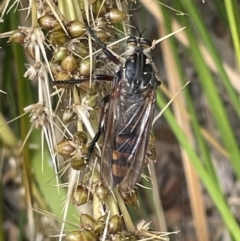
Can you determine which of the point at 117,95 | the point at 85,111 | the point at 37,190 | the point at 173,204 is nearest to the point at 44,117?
the point at 85,111

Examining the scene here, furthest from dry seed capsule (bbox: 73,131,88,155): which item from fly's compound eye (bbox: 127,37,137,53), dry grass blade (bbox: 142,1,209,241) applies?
dry grass blade (bbox: 142,1,209,241)

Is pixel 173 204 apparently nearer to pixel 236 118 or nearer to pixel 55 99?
pixel 236 118

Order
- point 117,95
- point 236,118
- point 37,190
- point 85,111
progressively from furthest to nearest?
point 236,118 < point 37,190 < point 117,95 < point 85,111

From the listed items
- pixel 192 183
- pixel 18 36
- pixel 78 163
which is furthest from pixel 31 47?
pixel 192 183

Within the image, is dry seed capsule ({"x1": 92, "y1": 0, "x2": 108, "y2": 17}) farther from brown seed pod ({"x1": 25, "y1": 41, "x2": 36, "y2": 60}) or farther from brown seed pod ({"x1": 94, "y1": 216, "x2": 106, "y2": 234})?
brown seed pod ({"x1": 94, "y1": 216, "x2": 106, "y2": 234})

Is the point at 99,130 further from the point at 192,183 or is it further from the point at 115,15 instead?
the point at 192,183

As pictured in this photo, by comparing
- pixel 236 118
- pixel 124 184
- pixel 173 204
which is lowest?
pixel 173 204
